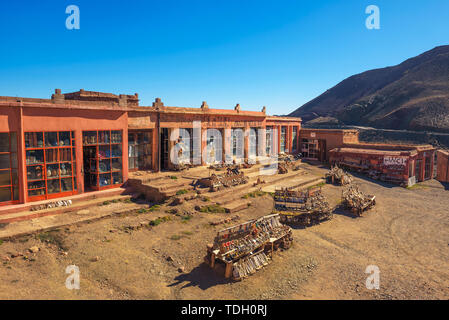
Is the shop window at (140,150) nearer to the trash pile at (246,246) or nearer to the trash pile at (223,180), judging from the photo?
the trash pile at (223,180)

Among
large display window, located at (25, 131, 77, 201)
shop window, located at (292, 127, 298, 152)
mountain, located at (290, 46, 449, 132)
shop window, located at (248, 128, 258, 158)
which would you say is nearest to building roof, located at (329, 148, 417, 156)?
shop window, located at (292, 127, 298, 152)

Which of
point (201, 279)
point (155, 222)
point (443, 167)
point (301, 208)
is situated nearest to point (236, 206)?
point (301, 208)

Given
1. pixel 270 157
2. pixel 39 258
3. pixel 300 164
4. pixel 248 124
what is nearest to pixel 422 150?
pixel 300 164

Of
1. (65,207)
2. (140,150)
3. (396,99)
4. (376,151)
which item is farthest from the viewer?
(396,99)

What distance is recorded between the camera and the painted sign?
851 inches

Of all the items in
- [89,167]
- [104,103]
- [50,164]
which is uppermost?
[104,103]

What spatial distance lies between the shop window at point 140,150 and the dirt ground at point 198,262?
494 centimetres

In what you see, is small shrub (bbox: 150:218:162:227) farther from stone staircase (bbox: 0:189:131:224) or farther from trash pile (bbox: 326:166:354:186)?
trash pile (bbox: 326:166:354:186)

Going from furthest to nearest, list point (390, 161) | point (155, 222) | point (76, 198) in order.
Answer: point (390, 161), point (76, 198), point (155, 222)

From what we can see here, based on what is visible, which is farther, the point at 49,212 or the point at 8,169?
the point at 49,212

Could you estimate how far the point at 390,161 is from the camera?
22.1 metres

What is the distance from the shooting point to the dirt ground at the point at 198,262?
7.94 m

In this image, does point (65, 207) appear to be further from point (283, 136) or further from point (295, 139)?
point (295, 139)

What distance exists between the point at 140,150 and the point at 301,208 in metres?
9.91
